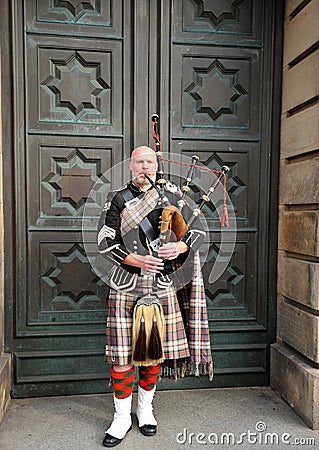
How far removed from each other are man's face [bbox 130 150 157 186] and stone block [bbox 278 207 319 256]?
0.95m

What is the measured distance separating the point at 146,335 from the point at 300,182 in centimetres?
128

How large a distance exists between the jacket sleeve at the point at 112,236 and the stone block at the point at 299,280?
107cm

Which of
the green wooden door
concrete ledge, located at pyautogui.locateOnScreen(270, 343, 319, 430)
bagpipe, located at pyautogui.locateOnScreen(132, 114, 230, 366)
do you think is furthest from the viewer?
the green wooden door

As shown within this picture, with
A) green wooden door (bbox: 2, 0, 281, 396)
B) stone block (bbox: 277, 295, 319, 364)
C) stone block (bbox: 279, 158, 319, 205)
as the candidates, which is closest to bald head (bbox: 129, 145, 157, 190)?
green wooden door (bbox: 2, 0, 281, 396)

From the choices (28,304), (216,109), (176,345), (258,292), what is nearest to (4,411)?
(28,304)

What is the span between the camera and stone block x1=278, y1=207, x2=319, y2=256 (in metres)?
2.43

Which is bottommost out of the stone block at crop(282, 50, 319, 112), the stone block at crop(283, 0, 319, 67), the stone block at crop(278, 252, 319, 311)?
the stone block at crop(278, 252, 319, 311)

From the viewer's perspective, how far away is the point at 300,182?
102 inches

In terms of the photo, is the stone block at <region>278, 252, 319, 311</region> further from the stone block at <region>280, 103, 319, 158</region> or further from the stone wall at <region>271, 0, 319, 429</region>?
the stone block at <region>280, 103, 319, 158</region>

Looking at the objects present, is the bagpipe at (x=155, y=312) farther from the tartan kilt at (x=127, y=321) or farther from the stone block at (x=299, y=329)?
the stone block at (x=299, y=329)

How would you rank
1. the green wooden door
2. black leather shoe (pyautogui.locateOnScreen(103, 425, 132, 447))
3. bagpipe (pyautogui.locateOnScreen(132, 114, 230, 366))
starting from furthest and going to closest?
the green wooden door → black leather shoe (pyautogui.locateOnScreen(103, 425, 132, 447)) → bagpipe (pyautogui.locateOnScreen(132, 114, 230, 366))

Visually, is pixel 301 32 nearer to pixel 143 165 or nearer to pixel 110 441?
pixel 143 165

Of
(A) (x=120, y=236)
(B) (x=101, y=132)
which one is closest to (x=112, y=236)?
(A) (x=120, y=236)

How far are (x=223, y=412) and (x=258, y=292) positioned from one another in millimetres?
803
